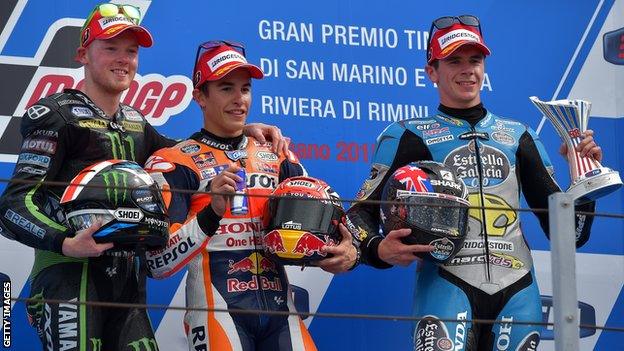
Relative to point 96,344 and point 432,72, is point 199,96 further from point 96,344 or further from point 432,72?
point 96,344

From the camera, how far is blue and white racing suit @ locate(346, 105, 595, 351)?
397cm

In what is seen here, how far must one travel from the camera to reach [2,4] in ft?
15.1

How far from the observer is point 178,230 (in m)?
3.89

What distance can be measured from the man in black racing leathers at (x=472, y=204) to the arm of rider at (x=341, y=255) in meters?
0.11

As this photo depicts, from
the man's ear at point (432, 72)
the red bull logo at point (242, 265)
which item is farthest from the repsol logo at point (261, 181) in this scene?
the man's ear at point (432, 72)

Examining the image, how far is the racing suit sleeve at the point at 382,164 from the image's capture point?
13.6ft

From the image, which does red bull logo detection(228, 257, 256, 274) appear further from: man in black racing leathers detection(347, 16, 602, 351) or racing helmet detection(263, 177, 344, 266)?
man in black racing leathers detection(347, 16, 602, 351)

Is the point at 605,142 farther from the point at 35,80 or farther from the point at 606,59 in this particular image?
the point at 35,80

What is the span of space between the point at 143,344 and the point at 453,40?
1.31m

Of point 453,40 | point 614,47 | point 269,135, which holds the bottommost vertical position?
point 269,135

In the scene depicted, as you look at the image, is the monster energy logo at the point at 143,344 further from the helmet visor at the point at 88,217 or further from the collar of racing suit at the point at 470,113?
the collar of racing suit at the point at 470,113

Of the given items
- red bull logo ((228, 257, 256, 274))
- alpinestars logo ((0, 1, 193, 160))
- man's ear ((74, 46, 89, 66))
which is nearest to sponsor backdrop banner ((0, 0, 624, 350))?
alpinestars logo ((0, 1, 193, 160))

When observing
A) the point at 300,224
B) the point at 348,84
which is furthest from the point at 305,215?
the point at 348,84

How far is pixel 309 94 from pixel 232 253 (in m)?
1.03
